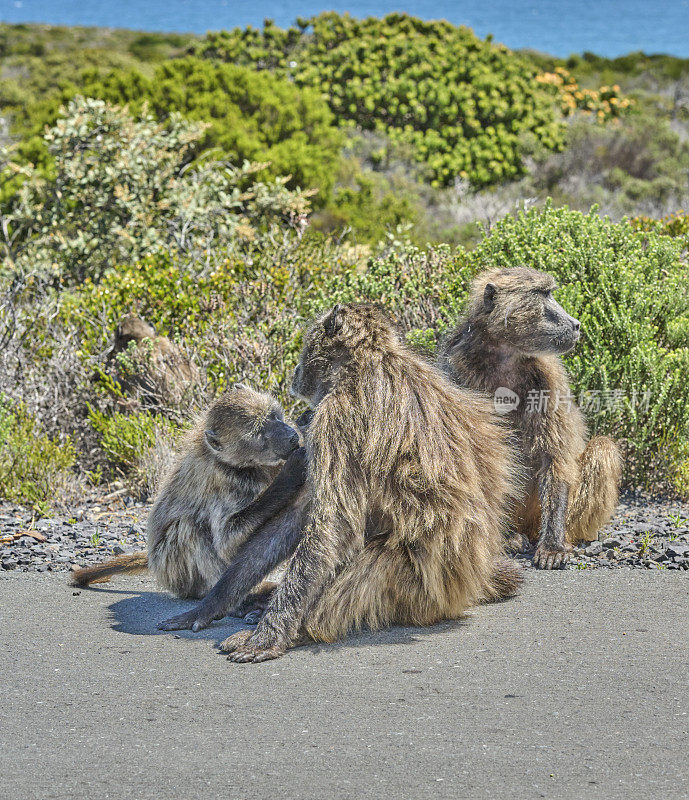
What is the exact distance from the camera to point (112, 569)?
4898 millimetres

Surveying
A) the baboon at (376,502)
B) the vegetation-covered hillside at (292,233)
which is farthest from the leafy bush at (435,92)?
the baboon at (376,502)

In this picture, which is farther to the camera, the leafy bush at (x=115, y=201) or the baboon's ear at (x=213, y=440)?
the leafy bush at (x=115, y=201)

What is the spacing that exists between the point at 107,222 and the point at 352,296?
4.49 meters

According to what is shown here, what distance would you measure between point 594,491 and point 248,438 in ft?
6.59

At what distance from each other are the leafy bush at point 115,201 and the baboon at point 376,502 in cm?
646

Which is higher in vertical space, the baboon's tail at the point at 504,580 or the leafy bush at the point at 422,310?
the leafy bush at the point at 422,310

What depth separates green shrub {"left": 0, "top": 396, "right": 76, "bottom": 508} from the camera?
6.84 metres

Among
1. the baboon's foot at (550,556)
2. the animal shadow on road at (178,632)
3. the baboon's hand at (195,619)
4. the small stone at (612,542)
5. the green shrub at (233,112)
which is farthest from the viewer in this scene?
the green shrub at (233,112)

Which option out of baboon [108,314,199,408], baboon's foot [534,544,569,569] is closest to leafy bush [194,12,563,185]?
baboon [108,314,199,408]

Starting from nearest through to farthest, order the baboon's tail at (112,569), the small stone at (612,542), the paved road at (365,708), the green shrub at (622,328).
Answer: the paved road at (365,708) → the baboon's tail at (112,569) → the small stone at (612,542) → the green shrub at (622,328)

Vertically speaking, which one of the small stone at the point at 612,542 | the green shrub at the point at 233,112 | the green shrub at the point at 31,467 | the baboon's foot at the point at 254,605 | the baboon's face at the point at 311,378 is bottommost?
the baboon's foot at the point at 254,605

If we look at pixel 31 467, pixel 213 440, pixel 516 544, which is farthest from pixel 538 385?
pixel 31 467

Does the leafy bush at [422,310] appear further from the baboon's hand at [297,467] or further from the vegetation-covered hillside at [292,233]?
the baboon's hand at [297,467]

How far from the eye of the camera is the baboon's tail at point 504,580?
4605 mm
